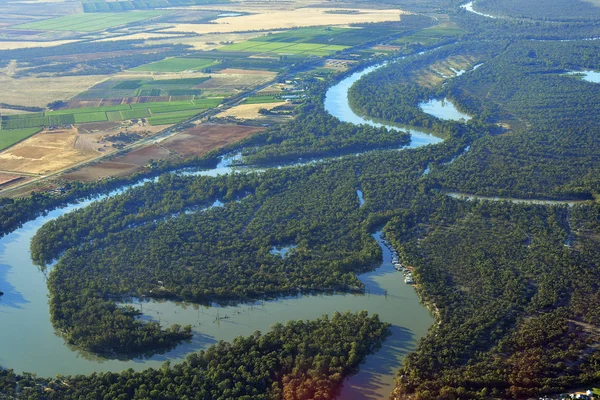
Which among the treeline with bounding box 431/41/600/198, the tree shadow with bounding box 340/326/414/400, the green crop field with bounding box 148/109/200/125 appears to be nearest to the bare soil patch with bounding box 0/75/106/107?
the green crop field with bounding box 148/109/200/125

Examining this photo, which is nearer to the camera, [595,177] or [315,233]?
[315,233]

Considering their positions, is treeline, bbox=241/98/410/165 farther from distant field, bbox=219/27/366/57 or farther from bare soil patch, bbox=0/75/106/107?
distant field, bbox=219/27/366/57

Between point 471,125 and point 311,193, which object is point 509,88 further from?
point 311,193

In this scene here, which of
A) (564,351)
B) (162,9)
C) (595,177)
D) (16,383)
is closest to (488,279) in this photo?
(564,351)

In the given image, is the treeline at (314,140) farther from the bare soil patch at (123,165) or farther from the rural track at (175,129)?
the rural track at (175,129)

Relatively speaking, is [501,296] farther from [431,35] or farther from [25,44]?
[25,44]

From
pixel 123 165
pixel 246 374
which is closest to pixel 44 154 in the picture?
pixel 123 165
